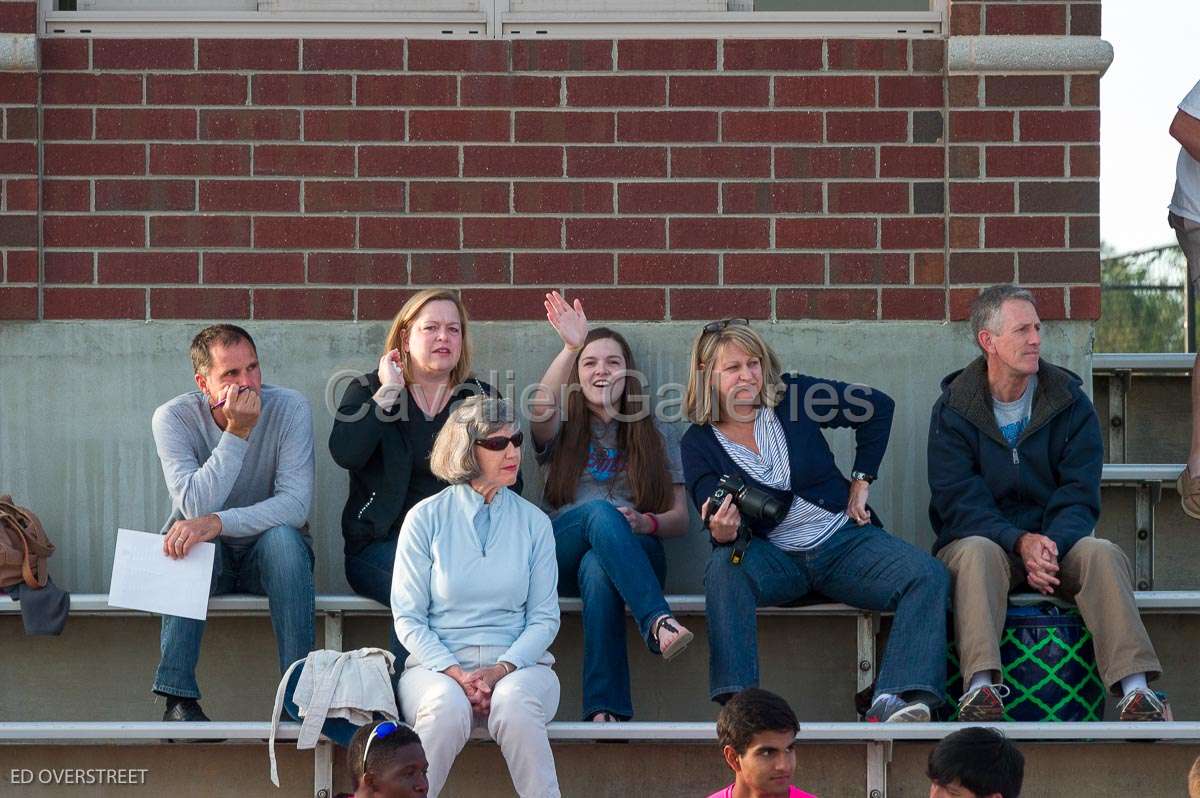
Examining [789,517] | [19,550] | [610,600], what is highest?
[789,517]

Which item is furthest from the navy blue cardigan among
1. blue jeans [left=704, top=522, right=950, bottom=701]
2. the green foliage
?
the green foliage

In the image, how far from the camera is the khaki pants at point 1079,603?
5.34 metres

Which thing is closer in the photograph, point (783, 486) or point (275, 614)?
point (275, 614)

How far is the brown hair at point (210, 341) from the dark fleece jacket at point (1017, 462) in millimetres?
2370

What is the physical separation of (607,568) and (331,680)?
0.95m

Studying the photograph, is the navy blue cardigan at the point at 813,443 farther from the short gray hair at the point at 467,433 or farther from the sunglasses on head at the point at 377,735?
the sunglasses on head at the point at 377,735

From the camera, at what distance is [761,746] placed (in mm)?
4547

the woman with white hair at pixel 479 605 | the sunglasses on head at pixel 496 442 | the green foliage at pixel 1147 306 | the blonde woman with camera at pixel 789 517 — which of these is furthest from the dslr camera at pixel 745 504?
the green foliage at pixel 1147 306

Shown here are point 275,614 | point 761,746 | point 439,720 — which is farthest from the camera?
point 275,614

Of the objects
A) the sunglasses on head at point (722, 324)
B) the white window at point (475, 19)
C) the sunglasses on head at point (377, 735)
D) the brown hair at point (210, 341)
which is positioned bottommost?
the sunglasses on head at point (377, 735)

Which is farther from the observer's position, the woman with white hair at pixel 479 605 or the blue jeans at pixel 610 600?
the blue jeans at pixel 610 600

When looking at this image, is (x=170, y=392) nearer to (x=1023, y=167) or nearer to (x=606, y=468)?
(x=606, y=468)

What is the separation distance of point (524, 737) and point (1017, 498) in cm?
191

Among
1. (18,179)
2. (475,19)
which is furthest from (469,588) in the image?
(18,179)
